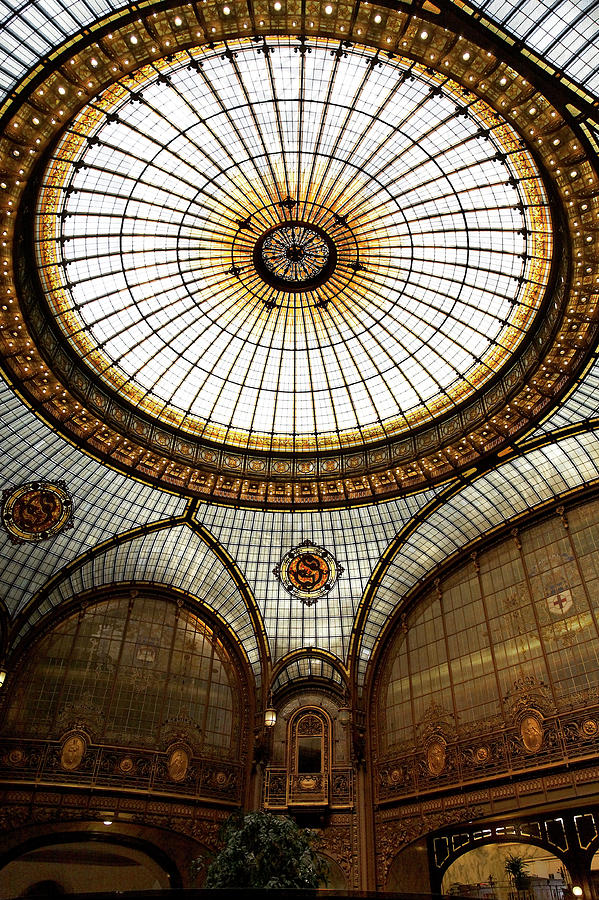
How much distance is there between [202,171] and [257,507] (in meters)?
15.6

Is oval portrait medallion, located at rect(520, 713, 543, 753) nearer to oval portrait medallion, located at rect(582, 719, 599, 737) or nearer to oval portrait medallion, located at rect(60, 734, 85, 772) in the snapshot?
oval portrait medallion, located at rect(582, 719, 599, 737)

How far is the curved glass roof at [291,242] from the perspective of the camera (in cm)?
2256

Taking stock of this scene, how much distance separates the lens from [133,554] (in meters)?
33.6

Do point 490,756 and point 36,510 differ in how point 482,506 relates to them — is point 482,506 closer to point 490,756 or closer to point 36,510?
point 490,756

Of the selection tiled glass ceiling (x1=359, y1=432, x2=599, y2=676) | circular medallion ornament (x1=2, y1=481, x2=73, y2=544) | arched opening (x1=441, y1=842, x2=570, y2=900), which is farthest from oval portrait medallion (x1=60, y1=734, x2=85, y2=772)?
arched opening (x1=441, y1=842, x2=570, y2=900)

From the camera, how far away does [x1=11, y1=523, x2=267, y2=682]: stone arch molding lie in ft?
107

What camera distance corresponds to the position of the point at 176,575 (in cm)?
3466

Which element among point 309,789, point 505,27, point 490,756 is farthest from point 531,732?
point 505,27

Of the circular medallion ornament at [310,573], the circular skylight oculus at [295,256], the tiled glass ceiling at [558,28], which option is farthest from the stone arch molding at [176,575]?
the tiled glass ceiling at [558,28]

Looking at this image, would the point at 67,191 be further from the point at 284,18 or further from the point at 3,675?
the point at 3,675

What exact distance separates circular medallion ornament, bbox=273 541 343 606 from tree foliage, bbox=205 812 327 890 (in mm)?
15257

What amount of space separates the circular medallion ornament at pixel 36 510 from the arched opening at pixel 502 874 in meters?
24.6

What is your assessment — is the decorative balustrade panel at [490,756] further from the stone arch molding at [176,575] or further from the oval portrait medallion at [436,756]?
the stone arch molding at [176,575]

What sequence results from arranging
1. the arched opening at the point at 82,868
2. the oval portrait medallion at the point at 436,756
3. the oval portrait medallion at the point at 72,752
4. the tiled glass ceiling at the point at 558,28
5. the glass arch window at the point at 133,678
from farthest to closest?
the glass arch window at the point at 133,678
the oval portrait medallion at the point at 72,752
the oval portrait medallion at the point at 436,756
the arched opening at the point at 82,868
the tiled glass ceiling at the point at 558,28
